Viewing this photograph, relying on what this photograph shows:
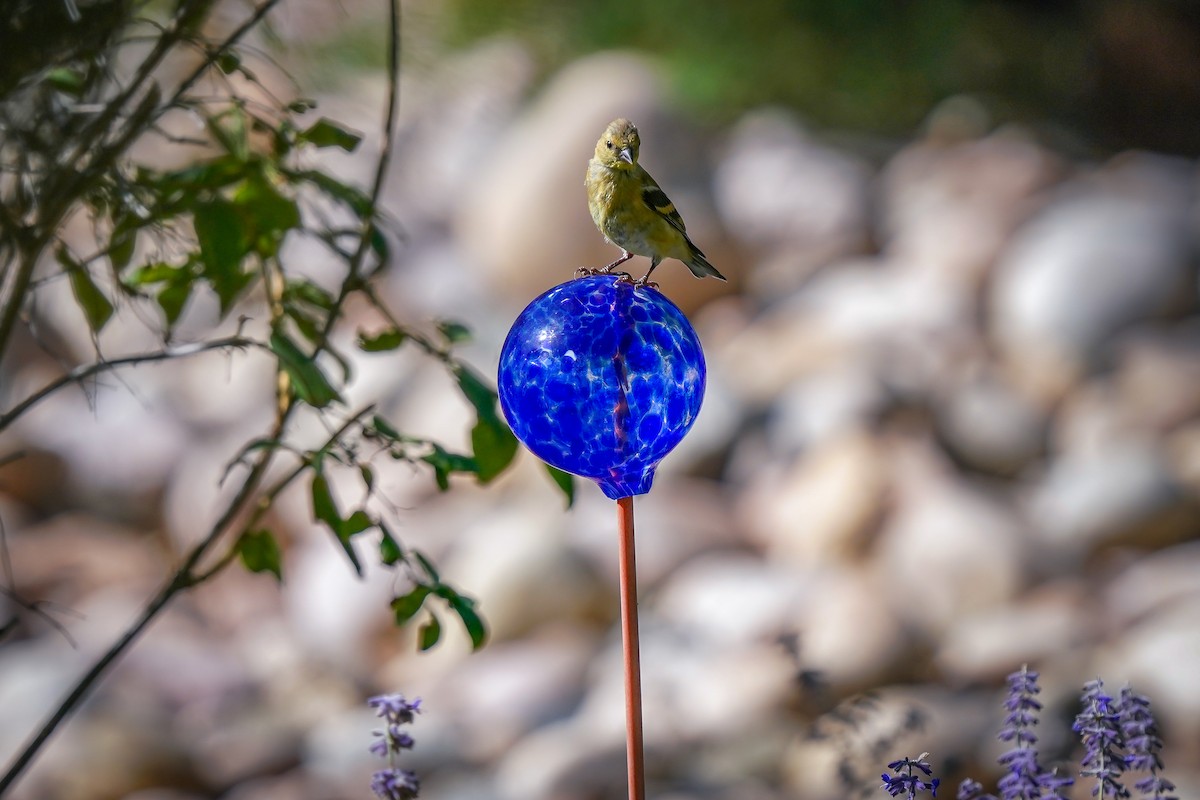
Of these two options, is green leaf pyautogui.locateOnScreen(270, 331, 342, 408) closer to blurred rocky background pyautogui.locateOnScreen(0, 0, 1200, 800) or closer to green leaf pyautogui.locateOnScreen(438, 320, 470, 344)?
green leaf pyautogui.locateOnScreen(438, 320, 470, 344)

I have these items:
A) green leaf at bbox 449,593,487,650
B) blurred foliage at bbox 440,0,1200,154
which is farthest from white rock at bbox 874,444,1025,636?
blurred foliage at bbox 440,0,1200,154

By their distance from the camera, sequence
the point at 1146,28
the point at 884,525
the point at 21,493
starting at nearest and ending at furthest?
1. the point at 884,525
2. the point at 21,493
3. the point at 1146,28

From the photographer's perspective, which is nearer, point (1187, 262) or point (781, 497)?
point (781, 497)

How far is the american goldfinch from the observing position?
0.58 meters

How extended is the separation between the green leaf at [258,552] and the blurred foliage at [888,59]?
6.51ft

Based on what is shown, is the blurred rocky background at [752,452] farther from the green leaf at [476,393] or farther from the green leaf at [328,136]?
the green leaf at [328,136]

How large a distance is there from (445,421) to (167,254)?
1111 millimetres

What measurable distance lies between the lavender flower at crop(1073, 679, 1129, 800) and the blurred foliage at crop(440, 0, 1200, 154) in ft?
6.70

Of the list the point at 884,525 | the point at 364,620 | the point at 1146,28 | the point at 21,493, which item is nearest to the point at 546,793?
the point at 364,620

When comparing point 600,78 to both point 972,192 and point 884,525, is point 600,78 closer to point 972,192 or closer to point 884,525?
point 972,192

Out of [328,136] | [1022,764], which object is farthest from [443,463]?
[1022,764]

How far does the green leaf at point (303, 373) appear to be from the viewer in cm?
49

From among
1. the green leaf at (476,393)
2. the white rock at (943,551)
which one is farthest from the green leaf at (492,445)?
the white rock at (943,551)

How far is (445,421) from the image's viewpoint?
1.73m
